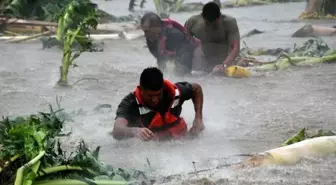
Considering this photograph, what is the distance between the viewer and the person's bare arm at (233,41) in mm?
11430

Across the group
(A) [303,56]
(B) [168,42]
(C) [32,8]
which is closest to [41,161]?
(B) [168,42]

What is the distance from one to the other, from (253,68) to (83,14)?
3025 millimetres

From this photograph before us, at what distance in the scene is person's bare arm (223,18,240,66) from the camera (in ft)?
37.5

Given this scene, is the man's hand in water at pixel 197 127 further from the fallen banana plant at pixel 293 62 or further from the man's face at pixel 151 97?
the fallen banana plant at pixel 293 62

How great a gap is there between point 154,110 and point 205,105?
2.61 m

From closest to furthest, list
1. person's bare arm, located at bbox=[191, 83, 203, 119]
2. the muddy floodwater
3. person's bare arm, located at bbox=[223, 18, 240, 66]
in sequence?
the muddy floodwater → person's bare arm, located at bbox=[191, 83, 203, 119] → person's bare arm, located at bbox=[223, 18, 240, 66]

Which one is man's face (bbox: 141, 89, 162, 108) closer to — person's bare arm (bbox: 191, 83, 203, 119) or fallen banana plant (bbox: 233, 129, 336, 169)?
person's bare arm (bbox: 191, 83, 203, 119)

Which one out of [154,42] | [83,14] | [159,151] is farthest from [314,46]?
[159,151]

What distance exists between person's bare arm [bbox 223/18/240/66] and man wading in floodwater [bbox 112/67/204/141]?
4.35m

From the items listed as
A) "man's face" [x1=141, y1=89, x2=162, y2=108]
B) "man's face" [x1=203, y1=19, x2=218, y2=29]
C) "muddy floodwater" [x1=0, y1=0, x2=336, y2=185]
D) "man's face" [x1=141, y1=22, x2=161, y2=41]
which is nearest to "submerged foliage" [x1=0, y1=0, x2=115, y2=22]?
"muddy floodwater" [x1=0, y1=0, x2=336, y2=185]

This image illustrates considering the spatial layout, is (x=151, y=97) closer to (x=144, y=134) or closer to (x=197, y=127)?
(x=144, y=134)

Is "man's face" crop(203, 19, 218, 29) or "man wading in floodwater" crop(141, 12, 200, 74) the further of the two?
"man's face" crop(203, 19, 218, 29)

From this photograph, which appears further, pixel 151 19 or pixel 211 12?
pixel 211 12

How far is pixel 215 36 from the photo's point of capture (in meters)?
11.6
